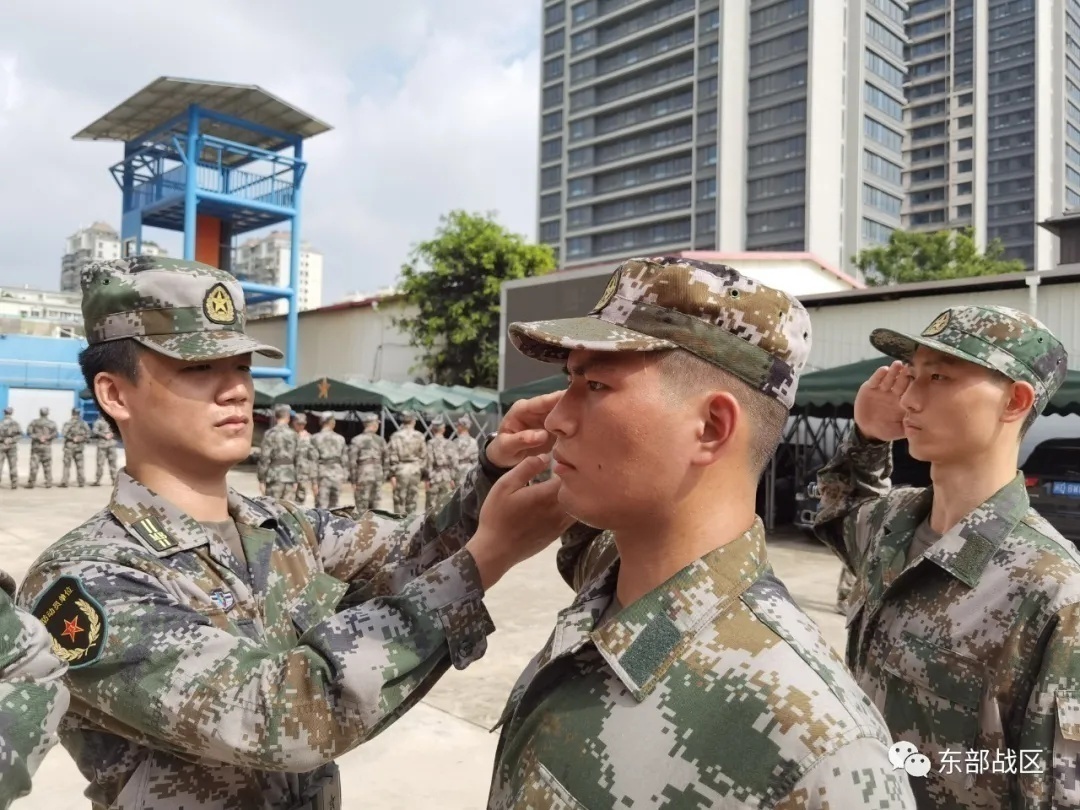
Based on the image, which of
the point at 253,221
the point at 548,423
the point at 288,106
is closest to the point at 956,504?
the point at 548,423

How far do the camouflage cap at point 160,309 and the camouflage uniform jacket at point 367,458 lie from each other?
1223 centimetres

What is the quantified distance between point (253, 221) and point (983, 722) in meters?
28.9

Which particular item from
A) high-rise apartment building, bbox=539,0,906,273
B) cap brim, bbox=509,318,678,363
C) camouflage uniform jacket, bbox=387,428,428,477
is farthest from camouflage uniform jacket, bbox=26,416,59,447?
high-rise apartment building, bbox=539,0,906,273

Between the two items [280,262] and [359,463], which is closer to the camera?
[359,463]

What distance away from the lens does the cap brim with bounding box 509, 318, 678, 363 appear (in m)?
1.15

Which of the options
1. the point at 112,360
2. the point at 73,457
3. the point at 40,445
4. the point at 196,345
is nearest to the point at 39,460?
the point at 40,445

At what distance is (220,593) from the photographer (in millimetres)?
1598

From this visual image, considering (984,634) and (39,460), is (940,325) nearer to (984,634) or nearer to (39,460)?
(984,634)

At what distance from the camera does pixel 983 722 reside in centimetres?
179

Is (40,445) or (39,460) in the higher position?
(40,445)

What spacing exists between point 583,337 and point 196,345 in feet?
3.06

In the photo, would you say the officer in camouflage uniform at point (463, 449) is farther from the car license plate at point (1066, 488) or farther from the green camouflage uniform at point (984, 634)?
the green camouflage uniform at point (984, 634)

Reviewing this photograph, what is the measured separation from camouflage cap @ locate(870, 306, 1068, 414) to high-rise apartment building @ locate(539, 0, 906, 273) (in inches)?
2128

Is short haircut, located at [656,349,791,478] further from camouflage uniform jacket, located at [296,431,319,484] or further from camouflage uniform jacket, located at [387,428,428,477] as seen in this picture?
camouflage uniform jacket, located at [296,431,319,484]
